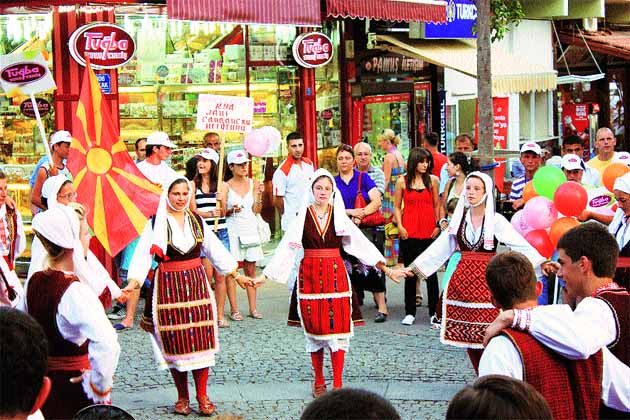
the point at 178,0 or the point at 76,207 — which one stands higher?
the point at 178,0

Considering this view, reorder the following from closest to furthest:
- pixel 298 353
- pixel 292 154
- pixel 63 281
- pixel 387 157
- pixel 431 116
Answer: pixel 63 281 → pixel 298 353 → pixel 292 154 → pixel 387 157 → pixel 431 116

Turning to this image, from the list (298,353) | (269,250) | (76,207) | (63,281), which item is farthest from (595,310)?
(269,250)

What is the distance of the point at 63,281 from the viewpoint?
5941 mm

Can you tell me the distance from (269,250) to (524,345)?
11980mm

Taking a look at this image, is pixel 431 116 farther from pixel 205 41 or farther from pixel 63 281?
pixel 63 281

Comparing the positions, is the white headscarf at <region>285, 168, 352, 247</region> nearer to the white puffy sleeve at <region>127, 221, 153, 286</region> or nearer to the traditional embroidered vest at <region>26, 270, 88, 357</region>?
the white puffy sleeve at <region>127, 221, 153, 286</region>

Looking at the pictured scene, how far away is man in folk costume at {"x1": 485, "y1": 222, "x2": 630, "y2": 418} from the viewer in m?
4.47

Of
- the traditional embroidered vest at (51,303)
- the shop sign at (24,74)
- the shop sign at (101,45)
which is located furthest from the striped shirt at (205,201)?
the traditional embroidered vest at (51,303)

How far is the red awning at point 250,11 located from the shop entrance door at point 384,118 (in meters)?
3.04

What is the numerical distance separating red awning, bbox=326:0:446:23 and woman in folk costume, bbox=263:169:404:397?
7264mm

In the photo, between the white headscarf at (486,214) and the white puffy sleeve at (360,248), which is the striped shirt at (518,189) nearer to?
the white headscarf at (486,214)

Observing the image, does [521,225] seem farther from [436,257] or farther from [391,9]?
[391,9]

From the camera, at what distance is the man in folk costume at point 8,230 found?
32.8 feet

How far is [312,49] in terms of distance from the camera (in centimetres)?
1652
